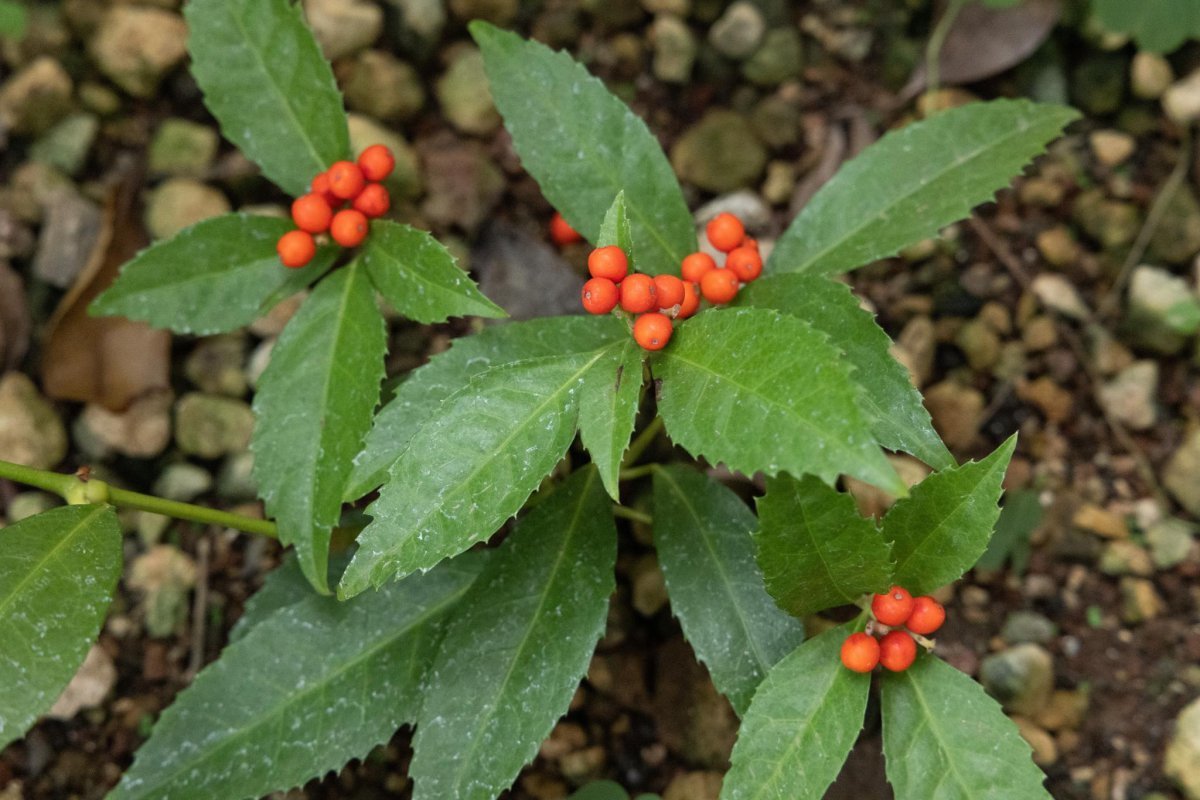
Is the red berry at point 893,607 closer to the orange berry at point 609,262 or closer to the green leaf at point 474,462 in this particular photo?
the green leaf at point 474,462

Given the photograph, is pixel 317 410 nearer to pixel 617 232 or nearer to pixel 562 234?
pixel 617 232

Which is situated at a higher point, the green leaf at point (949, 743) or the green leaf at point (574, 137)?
the green leaf at point (574, 137)

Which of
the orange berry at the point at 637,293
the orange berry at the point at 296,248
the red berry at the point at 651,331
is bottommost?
the orange berry at the point at 296,248

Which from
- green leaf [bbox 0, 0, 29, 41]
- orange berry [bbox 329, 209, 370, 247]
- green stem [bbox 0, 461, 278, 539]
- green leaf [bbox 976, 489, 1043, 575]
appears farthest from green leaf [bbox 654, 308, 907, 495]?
green leaf [bbox 0, 0, 29, 41]

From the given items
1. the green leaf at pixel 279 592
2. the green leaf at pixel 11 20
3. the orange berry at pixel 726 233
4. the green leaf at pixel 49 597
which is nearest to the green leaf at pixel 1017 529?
the orange berry at pixel 726 233

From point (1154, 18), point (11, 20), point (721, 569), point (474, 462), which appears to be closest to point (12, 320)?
point (11, 20)

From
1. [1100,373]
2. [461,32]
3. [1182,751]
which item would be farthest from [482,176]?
[1182,751]
